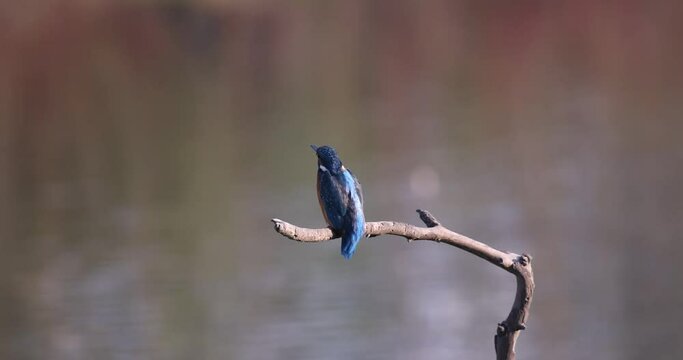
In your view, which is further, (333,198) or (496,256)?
(333,198)

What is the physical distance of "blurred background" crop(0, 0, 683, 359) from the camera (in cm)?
296

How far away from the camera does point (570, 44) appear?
3.07 m

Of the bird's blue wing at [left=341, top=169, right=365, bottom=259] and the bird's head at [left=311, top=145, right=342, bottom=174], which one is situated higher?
the bird's head at [left=311, top=145, right=342, bottom=174]

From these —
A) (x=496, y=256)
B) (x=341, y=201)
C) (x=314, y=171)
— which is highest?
(x=314, y=171)

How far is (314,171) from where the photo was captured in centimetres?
302

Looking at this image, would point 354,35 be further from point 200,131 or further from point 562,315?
point 562,315

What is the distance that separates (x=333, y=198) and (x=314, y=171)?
112 cm

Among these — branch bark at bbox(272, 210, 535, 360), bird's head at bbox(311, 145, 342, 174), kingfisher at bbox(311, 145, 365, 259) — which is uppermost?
bird's head at bbox(311, 145, 342, 174)

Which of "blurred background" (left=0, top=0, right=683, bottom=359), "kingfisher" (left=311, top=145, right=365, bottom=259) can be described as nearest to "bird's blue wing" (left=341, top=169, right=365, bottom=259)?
"kingfisher" (left=311, top=145, right=365, bottom=259)

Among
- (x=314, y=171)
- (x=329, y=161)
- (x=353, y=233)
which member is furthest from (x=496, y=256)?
(x=314, y=171)

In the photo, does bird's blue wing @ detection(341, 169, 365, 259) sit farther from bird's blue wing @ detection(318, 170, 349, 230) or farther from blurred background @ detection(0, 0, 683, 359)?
blurred background @ detection(0, 0, 683, 359)

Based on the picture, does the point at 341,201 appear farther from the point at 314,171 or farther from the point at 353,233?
the point at 314,171

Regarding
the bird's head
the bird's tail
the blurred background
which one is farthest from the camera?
the blurred background

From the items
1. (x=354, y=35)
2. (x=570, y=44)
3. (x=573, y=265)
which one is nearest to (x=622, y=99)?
(x=570, y=44)
